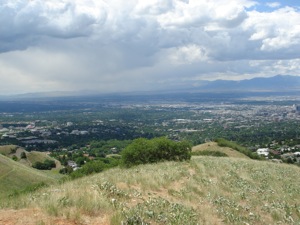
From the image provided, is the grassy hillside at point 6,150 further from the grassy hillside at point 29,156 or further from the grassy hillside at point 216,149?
the grassy hillside at point 216,149

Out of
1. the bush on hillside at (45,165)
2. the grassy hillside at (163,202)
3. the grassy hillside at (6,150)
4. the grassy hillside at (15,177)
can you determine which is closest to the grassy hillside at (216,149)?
the grassy hillside at (15,177)

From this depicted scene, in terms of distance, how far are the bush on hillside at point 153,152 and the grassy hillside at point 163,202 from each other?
9.79 metres

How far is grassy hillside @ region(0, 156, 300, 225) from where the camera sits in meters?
9.06

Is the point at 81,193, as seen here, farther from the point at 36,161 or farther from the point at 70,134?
the point at 70,134

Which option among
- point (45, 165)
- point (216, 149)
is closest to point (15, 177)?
point (45, 165)

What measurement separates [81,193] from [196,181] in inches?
278

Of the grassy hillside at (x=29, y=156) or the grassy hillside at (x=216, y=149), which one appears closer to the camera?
the grassy hillside at (x=216, y=149)

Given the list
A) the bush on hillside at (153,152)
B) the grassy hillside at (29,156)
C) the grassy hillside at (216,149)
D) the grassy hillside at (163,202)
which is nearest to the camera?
the grassy hillside at (163,202)

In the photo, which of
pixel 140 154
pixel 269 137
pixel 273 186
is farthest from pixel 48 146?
pixel 273 186

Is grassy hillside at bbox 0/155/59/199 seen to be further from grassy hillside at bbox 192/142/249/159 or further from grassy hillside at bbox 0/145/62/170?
grassy hillside at bbox 192/142/249/159

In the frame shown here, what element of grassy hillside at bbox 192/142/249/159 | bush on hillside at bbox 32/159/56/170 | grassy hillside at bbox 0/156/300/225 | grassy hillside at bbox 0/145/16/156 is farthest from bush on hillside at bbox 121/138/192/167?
grassy hillside at bbox 0/145/16/156

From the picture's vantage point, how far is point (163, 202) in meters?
11.0

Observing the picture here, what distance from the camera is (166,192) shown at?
13586 mm

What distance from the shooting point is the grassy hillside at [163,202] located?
357 inches
